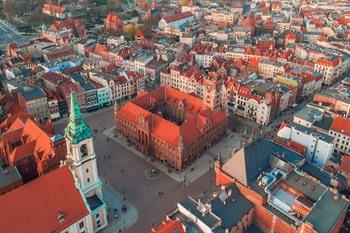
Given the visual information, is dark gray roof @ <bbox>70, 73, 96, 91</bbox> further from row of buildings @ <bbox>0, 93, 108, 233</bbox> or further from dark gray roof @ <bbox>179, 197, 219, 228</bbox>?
dark gray roof @ <bbox>179, 197, 219, 228</bbox>

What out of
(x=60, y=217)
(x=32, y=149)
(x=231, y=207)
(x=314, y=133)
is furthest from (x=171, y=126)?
(x=60, y=217)

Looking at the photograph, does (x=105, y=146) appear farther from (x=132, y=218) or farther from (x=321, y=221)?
(x=321, y=221)

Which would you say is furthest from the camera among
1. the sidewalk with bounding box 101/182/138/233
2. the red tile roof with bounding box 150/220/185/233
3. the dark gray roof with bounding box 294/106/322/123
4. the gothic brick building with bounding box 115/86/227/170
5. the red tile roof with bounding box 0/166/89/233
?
the dark gray roof with bounding box 294/106/322/123

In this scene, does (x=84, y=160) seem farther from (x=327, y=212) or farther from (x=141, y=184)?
(x=327, y=212)

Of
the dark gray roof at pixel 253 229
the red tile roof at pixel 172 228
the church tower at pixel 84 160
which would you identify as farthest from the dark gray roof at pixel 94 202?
the dark gray roof at pixel 253 229

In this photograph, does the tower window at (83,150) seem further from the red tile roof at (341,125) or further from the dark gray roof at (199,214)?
the red tile roof at (341,125)

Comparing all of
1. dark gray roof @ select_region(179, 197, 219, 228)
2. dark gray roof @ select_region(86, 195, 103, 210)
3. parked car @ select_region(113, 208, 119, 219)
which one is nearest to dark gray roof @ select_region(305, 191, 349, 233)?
dark gray roof @ select_region(179, 197, 219, 228)

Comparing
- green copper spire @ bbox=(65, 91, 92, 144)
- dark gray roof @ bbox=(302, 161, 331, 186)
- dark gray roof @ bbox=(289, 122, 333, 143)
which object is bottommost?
dark gray roof @ bbox=(302, 161, 331, 186)
